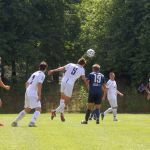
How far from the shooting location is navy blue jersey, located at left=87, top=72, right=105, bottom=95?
917 inches

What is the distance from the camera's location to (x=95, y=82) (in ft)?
76.6

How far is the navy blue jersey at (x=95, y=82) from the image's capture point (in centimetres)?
2330

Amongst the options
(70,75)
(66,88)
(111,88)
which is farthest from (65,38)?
(70,75)

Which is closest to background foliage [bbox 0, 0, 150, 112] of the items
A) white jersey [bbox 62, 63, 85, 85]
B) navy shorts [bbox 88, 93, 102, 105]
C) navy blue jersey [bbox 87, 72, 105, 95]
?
navy shorts [bbox 88, 93, 102, 105]

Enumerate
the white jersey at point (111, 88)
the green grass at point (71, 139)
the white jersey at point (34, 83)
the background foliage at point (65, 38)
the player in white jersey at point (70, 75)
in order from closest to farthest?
1. the green grass at point (71, 139)
2. the white jersey at point (34, 83)
3. the player in white jersey at point (70, 75)
4. the white jersey at point (111, 88)
5. the background foliage at point (65, 38)

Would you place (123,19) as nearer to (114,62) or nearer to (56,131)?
(114,62)

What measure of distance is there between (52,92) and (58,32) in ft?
28.9

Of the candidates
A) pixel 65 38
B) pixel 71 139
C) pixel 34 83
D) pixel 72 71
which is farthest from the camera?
pixel 65 38

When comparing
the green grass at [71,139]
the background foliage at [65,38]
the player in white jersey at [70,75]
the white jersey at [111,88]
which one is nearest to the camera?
the green grass at [71,139]

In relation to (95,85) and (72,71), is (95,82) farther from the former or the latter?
(72,71)

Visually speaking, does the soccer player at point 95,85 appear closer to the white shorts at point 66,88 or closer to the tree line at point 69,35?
the white shorts at point 66,88

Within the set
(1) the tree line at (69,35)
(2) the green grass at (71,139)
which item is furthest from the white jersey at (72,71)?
(1) the tree line at (69,35)

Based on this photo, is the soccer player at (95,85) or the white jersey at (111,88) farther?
the white jersey at (111,88)

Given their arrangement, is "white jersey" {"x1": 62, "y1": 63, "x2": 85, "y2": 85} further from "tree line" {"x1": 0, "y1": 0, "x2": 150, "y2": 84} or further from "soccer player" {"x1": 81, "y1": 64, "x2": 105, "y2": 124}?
"tree line" {"x1": 0, "y1": 0, "x2": 150, "y2": 84}
